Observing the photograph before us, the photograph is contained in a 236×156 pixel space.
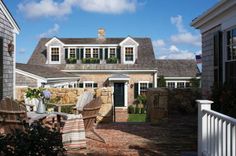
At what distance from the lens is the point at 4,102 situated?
6852mm

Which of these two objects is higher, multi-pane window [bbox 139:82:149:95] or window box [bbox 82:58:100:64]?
window box [bbox 82:58:100:64]

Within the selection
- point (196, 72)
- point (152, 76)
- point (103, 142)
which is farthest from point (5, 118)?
point (196, 72)

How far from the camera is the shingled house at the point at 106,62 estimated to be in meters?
30.2

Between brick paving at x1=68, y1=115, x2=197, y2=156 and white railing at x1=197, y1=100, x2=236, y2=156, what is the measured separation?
1.20 metres

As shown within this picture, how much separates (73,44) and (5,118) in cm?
2583

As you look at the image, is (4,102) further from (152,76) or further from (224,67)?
(152,76)

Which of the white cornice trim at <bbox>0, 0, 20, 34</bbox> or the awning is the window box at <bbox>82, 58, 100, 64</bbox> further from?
the white cornice trim at <bbox>0, 0, 20, 34</bbox>

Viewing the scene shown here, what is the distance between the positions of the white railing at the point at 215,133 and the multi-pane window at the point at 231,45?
341 cm

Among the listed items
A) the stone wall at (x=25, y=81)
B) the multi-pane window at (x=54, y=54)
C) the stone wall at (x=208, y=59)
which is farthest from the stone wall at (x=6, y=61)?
the multi-pane window at (x=54, y=54)

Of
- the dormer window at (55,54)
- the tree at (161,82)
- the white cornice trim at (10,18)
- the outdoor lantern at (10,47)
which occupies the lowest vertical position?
the tree at (161,82)

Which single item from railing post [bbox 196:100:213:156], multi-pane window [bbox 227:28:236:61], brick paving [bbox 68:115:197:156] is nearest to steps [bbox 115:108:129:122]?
brick paving [bbox 68:115:197:156]

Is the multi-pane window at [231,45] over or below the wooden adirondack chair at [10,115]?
over

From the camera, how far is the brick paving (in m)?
7.18

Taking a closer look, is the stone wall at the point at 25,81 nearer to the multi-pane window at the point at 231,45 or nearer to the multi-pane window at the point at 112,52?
the multi-pane window at the point at 112,52
